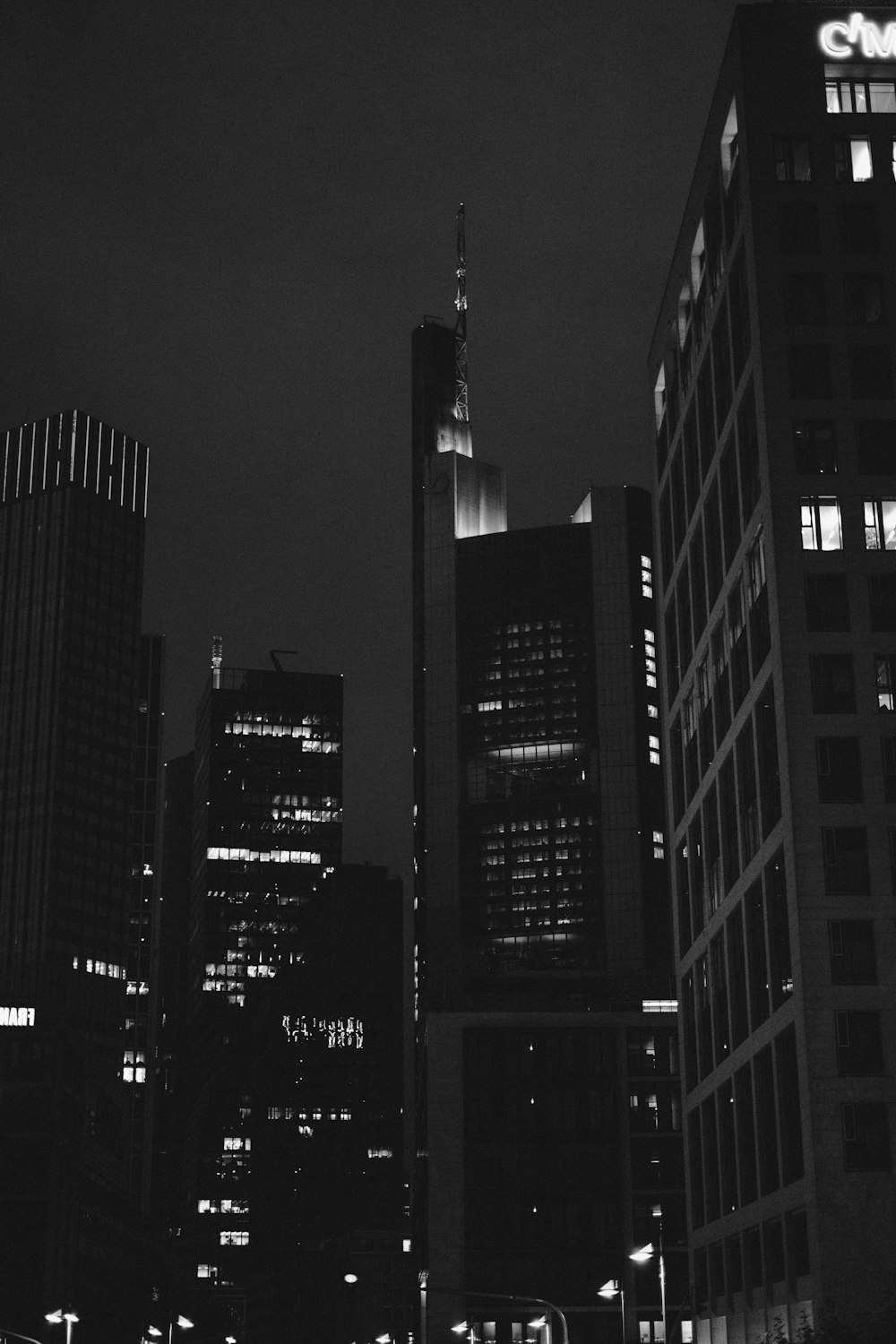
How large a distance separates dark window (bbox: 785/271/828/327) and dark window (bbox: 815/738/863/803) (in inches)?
1005

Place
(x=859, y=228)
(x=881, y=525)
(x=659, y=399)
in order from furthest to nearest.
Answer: (x=659, y=399), (x=859, y=228), (x=881, y=525)

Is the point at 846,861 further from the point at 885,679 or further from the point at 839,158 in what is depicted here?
the point at 839,158

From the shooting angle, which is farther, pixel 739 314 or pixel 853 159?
pixel 739 314

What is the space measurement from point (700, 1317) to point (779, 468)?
180ft

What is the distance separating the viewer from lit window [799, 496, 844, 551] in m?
94.5

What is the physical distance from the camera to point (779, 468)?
95.4m

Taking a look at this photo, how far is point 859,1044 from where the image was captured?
84.8m

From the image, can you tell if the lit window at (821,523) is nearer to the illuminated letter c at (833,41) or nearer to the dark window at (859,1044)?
the dark window at (859,1044)

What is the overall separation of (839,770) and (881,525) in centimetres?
1474

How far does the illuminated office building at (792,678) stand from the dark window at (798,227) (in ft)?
0.39

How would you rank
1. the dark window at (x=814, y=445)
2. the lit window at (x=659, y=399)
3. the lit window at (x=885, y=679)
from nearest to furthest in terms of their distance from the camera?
the lit window at (x=885, y=679) < the dark window at (x=814, y=445) < the lit window at (x=659, y=399)

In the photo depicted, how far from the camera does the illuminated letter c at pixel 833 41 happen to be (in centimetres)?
10344

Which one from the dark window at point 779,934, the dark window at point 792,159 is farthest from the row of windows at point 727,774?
the dark window at point 792,159

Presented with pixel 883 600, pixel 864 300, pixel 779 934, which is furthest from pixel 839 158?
pixel 779 934
